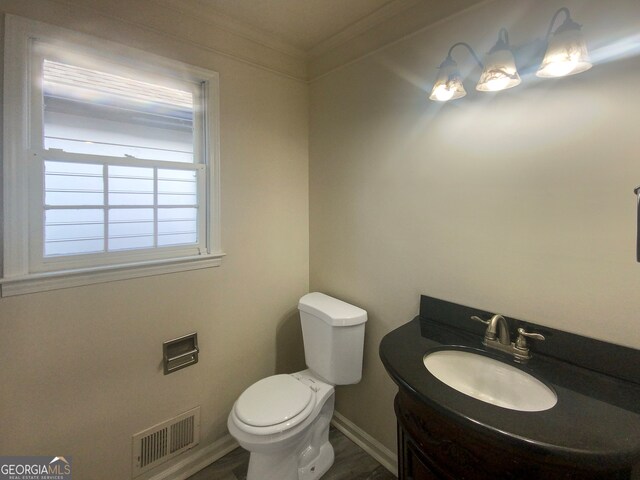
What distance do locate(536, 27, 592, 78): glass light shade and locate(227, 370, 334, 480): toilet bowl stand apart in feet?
5.54

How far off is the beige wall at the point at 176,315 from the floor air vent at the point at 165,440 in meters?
0.04

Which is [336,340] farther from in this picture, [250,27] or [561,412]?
[250,27]

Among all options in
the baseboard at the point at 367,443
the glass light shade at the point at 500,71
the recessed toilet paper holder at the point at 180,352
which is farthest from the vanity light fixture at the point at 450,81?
the baseboard at the point at 367,443

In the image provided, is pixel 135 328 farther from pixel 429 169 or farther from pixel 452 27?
pixel 452 27

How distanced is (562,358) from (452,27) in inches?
56.4

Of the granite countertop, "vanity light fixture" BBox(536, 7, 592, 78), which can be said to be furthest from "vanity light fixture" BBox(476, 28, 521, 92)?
the granite countertop

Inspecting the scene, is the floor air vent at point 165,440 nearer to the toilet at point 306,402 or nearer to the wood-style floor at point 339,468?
the wood-style floor at point 339,468

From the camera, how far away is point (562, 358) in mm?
1048

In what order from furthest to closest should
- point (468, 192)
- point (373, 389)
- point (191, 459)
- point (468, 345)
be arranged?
point (373, 389), point (191, 459), point (468, 192), point (468, 345)

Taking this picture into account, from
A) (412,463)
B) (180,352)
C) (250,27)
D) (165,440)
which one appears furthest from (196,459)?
(250,27)

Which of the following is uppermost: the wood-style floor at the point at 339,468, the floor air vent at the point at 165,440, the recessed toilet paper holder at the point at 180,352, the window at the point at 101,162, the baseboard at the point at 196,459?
the window at the point at 101,162

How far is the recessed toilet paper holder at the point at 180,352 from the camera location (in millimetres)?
1538

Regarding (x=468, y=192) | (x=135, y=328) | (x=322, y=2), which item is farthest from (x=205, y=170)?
(x=468, y=192)

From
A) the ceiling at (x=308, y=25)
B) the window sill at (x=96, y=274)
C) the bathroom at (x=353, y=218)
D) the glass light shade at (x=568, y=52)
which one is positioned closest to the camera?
the glass light shade at (x=568, y=52)
